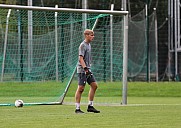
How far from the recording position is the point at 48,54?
853 inches

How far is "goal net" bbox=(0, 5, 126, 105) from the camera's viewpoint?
1961 centimetres

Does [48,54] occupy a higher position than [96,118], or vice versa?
[48,54]

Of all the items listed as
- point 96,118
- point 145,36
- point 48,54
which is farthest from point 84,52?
point 145,36

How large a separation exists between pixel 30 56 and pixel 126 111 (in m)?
8.77

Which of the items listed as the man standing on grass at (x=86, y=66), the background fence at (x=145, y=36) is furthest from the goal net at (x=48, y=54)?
the background fence at (x=145, y=36)

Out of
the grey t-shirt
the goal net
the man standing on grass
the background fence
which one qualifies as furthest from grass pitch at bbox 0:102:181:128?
the background fence

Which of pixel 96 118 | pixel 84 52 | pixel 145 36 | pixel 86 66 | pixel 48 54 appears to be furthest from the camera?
pixel 145 36

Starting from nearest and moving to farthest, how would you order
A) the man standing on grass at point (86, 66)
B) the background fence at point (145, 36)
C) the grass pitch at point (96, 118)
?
1. the grass pitch at point (96, 118)
2. the man standing on grass at point (86, 66)
3. the background fence at point (145, 36)

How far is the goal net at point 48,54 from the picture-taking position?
19.6m

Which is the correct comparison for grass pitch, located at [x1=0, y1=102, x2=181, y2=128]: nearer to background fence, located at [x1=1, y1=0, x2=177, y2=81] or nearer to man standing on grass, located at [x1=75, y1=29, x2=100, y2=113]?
man standing on grass, located at [x1=75, y1=29, x2=100, y2=113]

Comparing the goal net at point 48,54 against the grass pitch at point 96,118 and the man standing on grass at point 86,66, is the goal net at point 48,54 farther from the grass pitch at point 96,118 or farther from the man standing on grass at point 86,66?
the grass pitch at point 96,118

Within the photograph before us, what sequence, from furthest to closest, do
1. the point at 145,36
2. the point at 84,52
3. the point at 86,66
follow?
the point at 145,36 < the point at 84,52 < the point at 86,66

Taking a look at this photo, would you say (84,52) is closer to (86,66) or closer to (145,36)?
(86,66)

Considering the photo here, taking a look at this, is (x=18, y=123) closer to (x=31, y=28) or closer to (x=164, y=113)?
(x=164, y=113)
